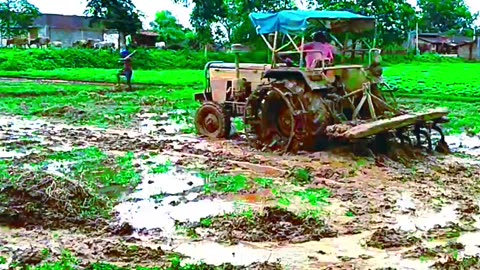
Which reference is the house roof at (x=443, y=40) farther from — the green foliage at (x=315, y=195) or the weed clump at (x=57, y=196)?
the weed clump at (x=57, y=196)

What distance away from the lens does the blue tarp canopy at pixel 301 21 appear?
37.8 feet

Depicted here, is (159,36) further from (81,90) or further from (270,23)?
(270,23)

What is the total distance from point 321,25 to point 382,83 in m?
1.34

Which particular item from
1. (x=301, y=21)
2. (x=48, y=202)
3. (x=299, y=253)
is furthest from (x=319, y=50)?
(x=299, y=253)

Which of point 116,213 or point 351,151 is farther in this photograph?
point 351,151

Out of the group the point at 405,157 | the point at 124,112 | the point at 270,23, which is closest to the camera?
the point at 405,157

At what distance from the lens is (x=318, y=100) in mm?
11141

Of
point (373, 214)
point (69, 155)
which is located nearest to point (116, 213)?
point (373, 214)

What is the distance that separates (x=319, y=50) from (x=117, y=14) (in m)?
33.4

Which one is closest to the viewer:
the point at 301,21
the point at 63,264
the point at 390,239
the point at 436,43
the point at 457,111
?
the point at 63,264

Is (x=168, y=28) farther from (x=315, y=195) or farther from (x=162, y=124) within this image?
(x=315, y=195)

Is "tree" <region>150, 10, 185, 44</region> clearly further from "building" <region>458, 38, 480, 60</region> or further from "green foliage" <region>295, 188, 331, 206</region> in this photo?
"green foliage" <region>295, 188, 331, 206</region>

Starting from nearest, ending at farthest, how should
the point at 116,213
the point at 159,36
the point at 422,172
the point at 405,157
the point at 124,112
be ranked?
the point at 116,213 < the point at 422,172 < the point at 405,157 < the point at 124,112 < the point at 159,36

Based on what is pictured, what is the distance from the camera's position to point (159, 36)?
2260 inches
